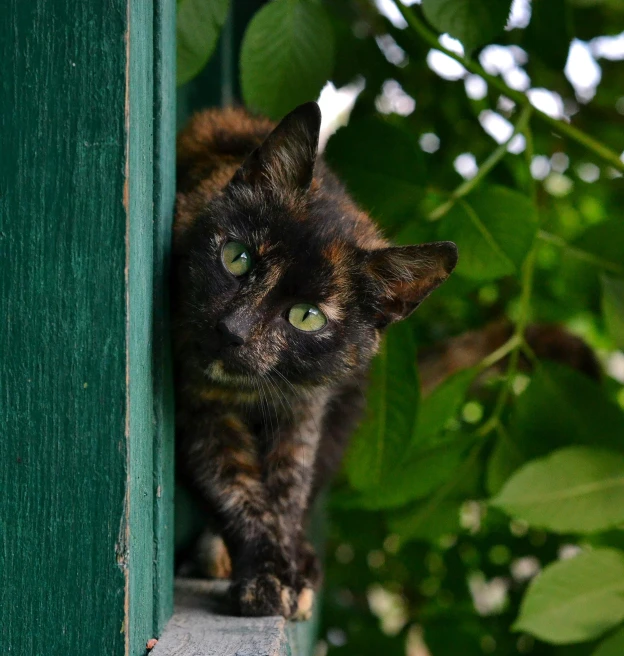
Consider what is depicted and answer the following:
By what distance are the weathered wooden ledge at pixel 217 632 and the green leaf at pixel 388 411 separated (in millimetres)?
376

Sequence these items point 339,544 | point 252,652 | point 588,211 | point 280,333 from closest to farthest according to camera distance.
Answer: point 252,652 < point 280,333 < point 588,211 < point 339,544

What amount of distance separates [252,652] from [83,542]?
32cm

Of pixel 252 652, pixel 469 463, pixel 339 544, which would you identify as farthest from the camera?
pixel 339 544

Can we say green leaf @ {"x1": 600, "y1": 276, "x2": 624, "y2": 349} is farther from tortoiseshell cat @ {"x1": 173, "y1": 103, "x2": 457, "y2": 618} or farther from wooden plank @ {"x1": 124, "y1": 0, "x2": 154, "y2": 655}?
wooden plank @ {"x1": 124, "y1": 0, "x2": 154, "y2": 655}

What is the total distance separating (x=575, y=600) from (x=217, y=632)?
2.38ft

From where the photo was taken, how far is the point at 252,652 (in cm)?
122

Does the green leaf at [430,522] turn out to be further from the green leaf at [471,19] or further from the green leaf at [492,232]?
the green leaf at [471,19]

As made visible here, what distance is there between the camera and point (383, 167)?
6.08 feet

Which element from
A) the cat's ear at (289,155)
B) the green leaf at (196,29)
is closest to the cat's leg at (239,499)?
the cat's ear at (289,155)

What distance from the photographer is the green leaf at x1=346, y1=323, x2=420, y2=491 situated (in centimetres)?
184

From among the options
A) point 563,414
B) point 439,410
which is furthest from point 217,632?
point 563,414

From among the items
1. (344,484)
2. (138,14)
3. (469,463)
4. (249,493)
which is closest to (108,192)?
(138,14)

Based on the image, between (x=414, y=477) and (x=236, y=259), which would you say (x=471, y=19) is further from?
(x=414, y=477)

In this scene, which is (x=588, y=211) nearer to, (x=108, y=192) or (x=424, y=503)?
(x=424, y=503)
